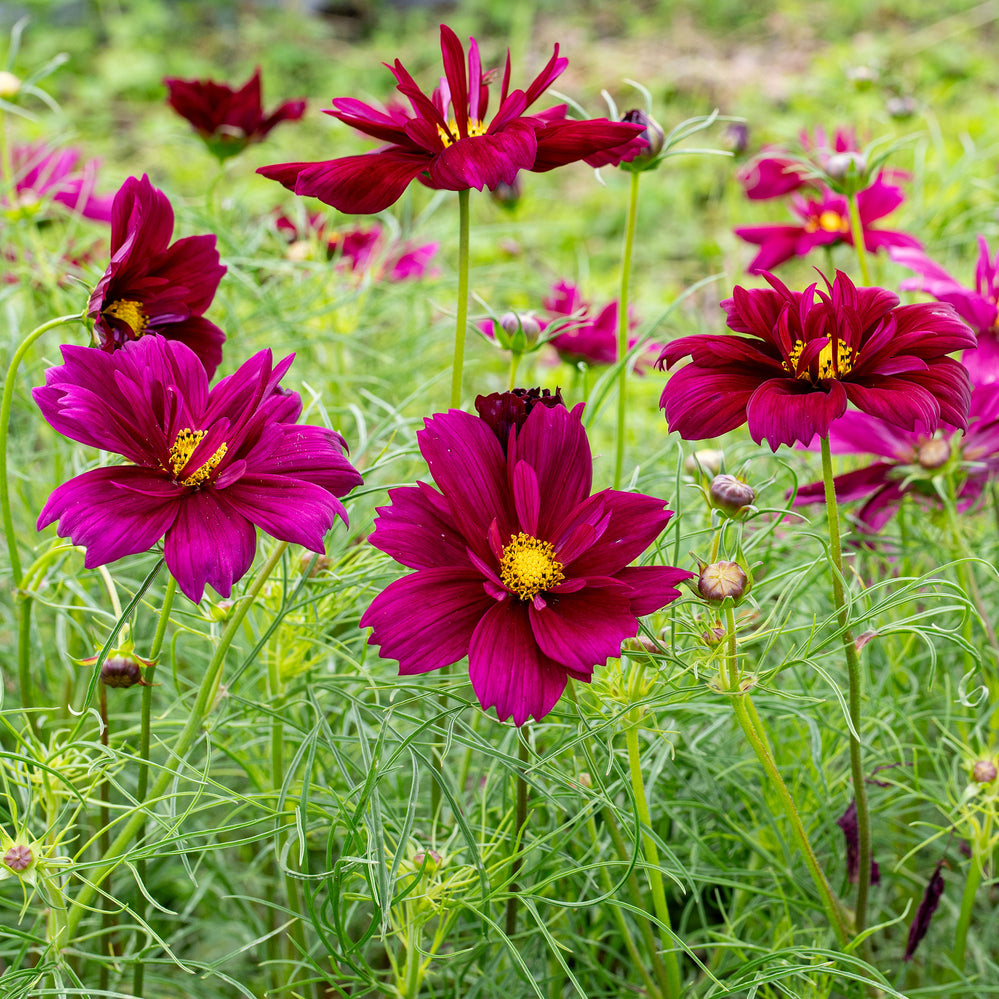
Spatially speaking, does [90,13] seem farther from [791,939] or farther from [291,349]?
[791,939]

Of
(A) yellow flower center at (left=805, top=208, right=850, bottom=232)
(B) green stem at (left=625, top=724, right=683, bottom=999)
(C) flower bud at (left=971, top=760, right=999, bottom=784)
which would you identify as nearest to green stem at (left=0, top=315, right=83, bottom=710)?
(B) green stem at (left=625, top=724, right=683, bottom=999)

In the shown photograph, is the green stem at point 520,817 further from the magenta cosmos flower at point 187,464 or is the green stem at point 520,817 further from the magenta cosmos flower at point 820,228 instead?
the magenta cosmos flower at point 820,228

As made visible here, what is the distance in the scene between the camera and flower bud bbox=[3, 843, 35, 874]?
537 mm

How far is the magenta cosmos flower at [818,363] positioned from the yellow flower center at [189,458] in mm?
223

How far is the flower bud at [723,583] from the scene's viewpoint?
49 centimetres

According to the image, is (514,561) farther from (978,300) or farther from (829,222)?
(829,222)

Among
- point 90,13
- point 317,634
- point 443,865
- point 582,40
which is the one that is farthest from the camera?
point 90,13

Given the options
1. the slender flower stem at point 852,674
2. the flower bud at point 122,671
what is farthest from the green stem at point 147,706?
the slender flower stem at point 852,674

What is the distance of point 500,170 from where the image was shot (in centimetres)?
50

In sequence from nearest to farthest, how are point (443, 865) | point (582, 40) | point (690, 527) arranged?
point (443, 865) → point (690, 527) → point (582, 40)

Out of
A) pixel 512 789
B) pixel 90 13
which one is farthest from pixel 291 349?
pixel 90 13

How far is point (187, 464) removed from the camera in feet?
1.63

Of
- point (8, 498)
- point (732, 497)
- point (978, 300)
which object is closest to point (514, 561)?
point (732, 497)

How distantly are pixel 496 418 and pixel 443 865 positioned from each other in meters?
0.26
